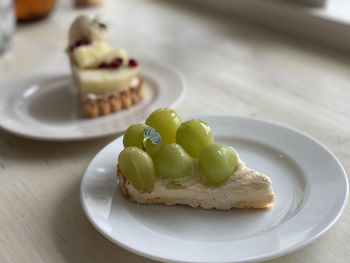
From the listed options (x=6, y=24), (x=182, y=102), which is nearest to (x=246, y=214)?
(x=182, y=102)

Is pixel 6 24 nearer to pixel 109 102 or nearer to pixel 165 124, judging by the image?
pixel 109 102

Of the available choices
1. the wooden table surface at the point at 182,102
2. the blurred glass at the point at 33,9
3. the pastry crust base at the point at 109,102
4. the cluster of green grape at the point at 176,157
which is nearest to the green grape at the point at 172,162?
the cluster of green grape at the point at 176,157

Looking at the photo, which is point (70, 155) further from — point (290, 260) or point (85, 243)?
point (290, 260)

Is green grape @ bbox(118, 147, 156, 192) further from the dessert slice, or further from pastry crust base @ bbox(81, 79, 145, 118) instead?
pastry crust base @ bbox(81, 79, 145, 118)

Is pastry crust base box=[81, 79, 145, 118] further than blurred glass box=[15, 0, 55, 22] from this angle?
No

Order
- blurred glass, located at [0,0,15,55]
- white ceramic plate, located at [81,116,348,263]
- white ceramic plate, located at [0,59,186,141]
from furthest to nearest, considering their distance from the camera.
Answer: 1. blurred glass, located at [0,0,15,55]
2. white ceramic plate, located at [0,59,186,141]
3. white ceramic plate, located at [81,116,348,263]

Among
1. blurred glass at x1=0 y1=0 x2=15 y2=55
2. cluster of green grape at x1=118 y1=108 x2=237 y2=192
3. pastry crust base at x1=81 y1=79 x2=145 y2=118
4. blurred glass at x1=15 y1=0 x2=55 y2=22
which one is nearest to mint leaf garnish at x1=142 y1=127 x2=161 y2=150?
cluster of green grape at x1=118 y1=108 x2=237 y2=192

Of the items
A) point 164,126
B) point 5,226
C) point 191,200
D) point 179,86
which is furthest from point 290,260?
point 179,86
